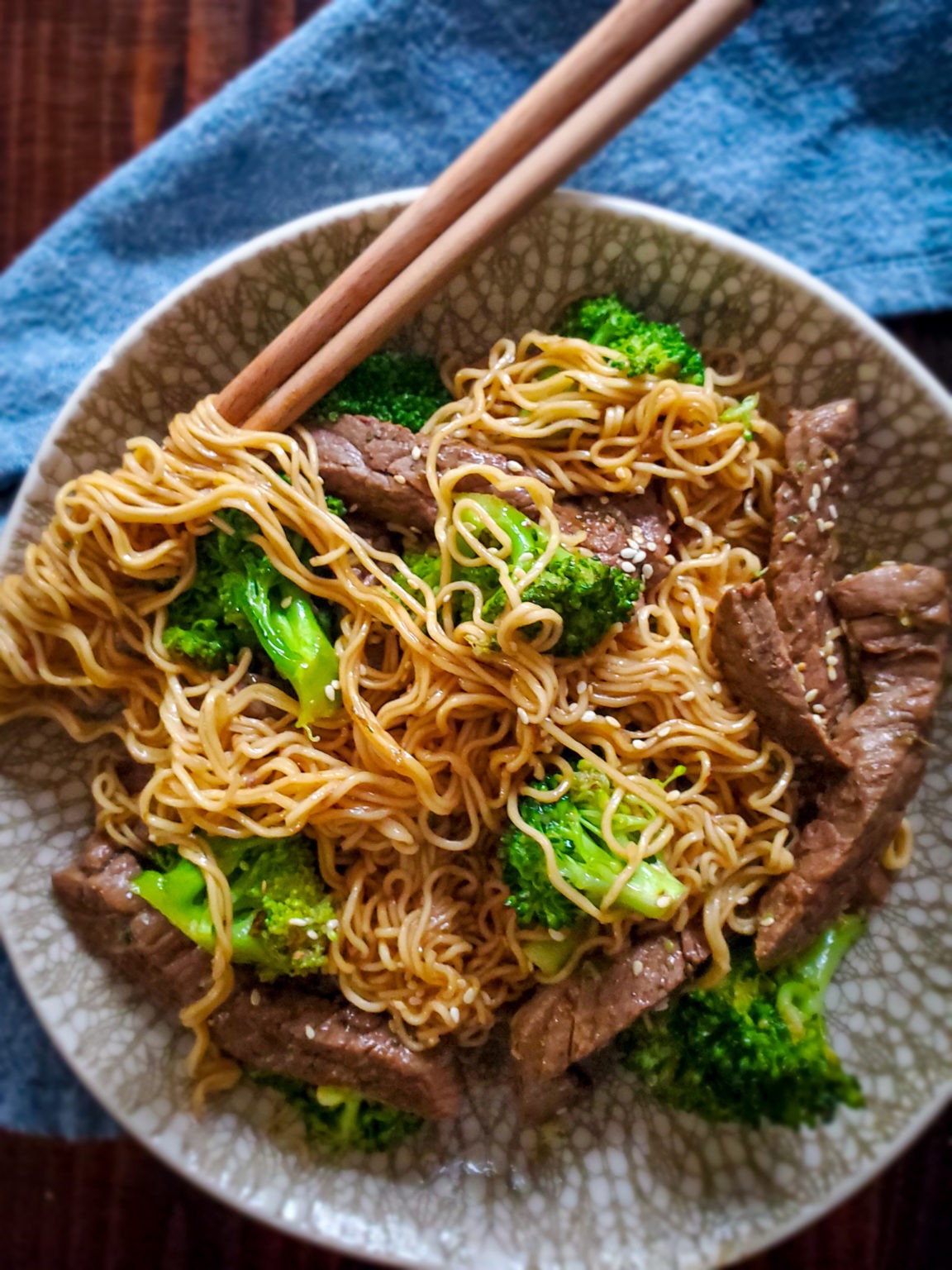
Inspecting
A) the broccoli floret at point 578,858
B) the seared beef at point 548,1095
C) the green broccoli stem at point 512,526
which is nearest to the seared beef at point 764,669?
the broccoli floret at point 578,858

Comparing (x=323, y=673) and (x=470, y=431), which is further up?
(x=470, y=431)

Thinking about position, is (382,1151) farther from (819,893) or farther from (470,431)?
(470,431)

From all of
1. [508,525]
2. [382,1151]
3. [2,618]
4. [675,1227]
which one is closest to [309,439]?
[508,525]

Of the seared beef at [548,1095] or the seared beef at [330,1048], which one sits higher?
the seared beef at [548,1095]

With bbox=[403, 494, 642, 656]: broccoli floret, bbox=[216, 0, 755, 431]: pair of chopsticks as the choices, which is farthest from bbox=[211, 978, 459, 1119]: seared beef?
bbox=[216, 0, 755, 431]: pair of chopsticks

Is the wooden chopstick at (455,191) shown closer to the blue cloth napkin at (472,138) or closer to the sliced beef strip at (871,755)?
the blue cloth napkin at (472,138)

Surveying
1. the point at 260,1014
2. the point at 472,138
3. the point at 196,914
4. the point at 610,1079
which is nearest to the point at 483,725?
the point at 196,914

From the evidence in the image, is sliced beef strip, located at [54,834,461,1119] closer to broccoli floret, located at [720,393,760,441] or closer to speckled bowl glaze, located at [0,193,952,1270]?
speckled bowl glaze, located at [0,193,952,1270]
